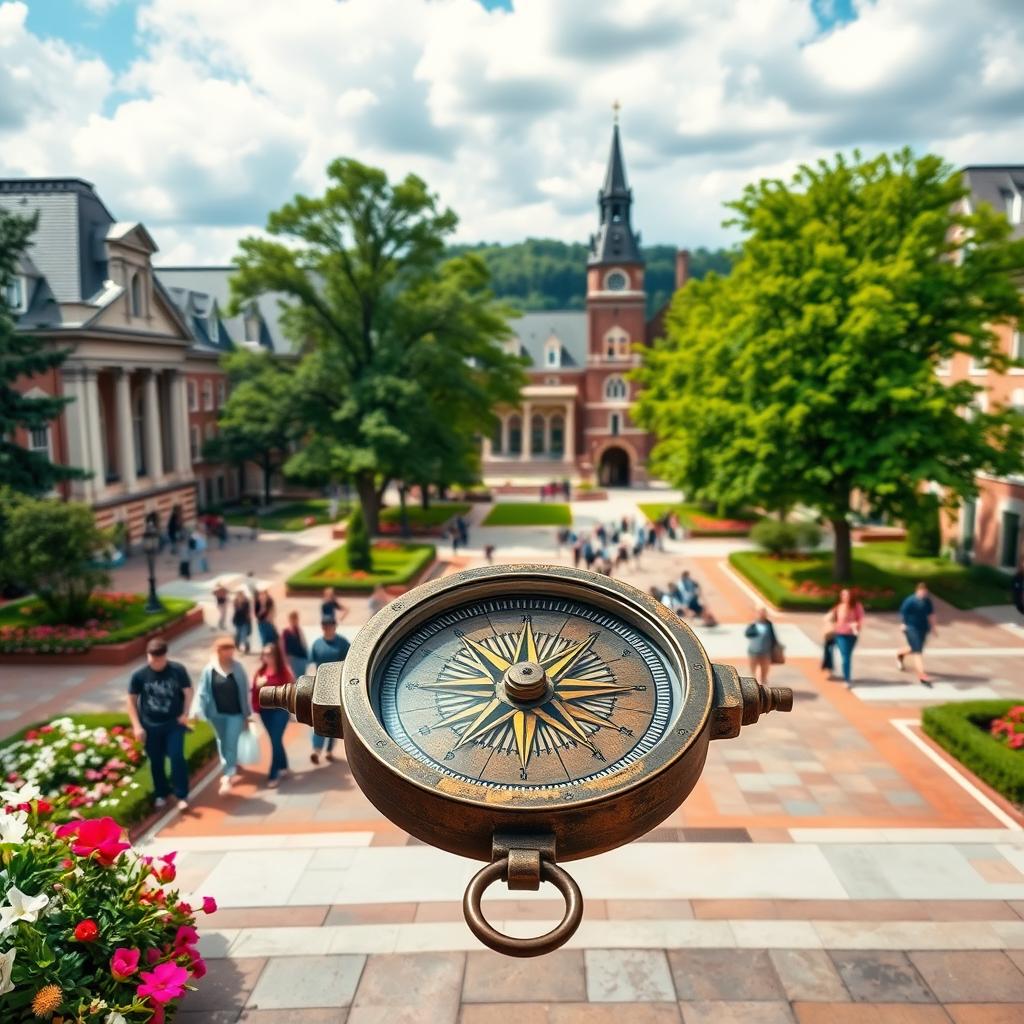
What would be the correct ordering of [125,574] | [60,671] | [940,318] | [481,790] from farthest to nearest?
[125,574], [940,318], [60,671], [481,790]

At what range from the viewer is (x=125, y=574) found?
2864 centimetres

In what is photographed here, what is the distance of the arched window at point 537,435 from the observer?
67.3 metres

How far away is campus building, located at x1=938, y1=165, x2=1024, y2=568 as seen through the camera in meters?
25.3

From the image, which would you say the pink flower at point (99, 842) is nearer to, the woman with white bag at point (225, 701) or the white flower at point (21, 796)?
the white flower at point (21, 796)

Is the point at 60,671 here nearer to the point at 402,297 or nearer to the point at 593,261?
the point at 402,297

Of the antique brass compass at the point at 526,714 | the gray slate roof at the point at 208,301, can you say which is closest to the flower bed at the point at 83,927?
the antique brass compass at the point at 526,714

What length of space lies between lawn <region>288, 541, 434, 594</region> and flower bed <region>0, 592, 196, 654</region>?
13.6ft

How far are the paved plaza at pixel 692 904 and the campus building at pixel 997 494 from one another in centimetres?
1430

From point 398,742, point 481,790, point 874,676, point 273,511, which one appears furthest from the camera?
point 273,511

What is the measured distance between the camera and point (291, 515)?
145ft

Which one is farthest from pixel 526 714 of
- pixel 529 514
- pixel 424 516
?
pixel 529 514

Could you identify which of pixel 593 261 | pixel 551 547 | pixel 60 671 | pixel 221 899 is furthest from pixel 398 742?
pixel 593 261

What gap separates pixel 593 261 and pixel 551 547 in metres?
35.5

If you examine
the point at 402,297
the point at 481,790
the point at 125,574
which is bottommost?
the point at 125,574
